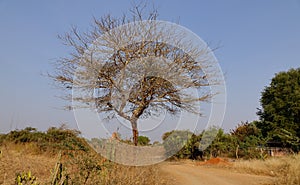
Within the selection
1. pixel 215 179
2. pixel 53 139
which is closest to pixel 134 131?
pixel 215 179

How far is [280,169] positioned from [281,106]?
11.3m

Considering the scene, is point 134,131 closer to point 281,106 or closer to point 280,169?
point 280,169

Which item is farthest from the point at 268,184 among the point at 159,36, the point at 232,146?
the point at 232,146

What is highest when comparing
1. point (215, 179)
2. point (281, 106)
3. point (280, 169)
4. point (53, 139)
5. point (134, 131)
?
point (281, 106)

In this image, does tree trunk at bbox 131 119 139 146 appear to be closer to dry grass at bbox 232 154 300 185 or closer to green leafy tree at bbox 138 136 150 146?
green leafy tree at bbox 138 136 150 146

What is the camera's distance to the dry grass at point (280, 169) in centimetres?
432

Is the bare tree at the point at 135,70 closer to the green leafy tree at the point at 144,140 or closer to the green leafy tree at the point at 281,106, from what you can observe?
the green leafy tree at the point at 144,140

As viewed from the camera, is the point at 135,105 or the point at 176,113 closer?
the point at 135,105

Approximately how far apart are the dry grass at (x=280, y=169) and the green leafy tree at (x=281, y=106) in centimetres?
716

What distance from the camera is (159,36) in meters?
5.66

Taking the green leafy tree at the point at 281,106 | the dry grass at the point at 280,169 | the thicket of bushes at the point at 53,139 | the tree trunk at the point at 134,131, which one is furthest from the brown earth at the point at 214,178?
the green leafy tree at the point at 281,106

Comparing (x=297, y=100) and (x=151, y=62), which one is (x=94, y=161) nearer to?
(x=151, y=62)

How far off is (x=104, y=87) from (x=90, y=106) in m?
0.52

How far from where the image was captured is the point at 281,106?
51.2ft
